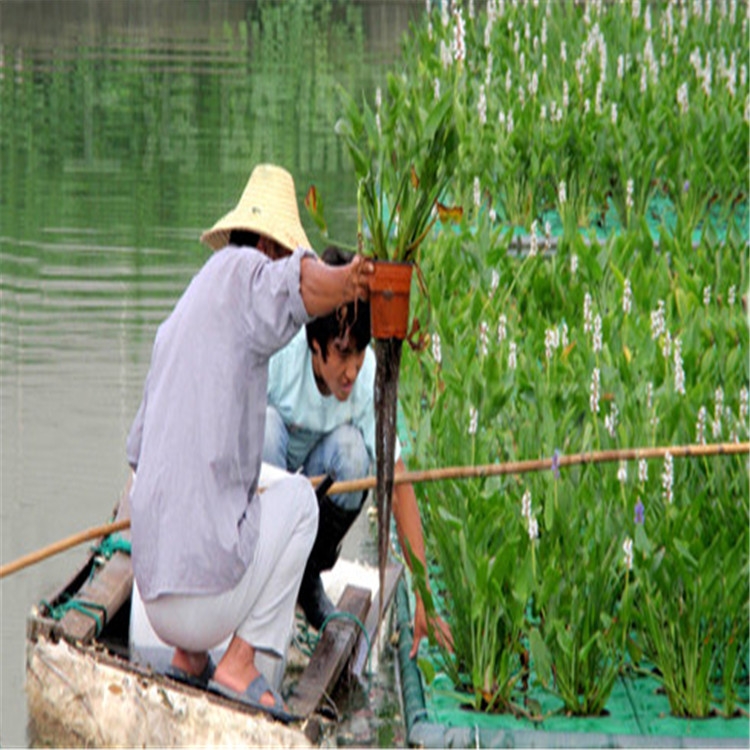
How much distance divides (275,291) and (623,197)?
5990 mm

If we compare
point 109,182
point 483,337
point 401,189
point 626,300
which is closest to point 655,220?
point 109,182

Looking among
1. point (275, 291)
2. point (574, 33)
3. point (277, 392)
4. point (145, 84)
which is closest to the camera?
point (275, 291)

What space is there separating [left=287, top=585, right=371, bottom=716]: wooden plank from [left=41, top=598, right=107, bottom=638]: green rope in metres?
0.46

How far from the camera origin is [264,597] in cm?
451

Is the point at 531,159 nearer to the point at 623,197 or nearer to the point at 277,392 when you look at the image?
the point at 623,197

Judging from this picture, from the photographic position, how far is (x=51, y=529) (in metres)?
6.49

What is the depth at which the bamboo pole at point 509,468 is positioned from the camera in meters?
4.69

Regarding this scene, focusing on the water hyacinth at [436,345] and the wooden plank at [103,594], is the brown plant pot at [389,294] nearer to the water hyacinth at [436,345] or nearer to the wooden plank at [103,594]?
the wooden plank at [103,594]

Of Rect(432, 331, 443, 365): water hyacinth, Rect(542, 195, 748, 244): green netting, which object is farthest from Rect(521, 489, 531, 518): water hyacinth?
Rect(542, 195, 748, 244): green netting

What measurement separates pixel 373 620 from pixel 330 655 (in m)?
0.40

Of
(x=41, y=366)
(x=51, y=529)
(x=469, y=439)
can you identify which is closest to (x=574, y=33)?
(x=41, y=366)

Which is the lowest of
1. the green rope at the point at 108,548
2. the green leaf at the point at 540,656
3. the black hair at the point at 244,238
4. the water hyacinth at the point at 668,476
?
the green leaf at the point at 540,656

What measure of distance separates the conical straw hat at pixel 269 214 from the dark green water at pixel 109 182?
128 centimetres

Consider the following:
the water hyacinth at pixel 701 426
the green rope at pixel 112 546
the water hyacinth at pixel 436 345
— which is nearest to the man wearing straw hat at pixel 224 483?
the green rope at pixel 112 546
